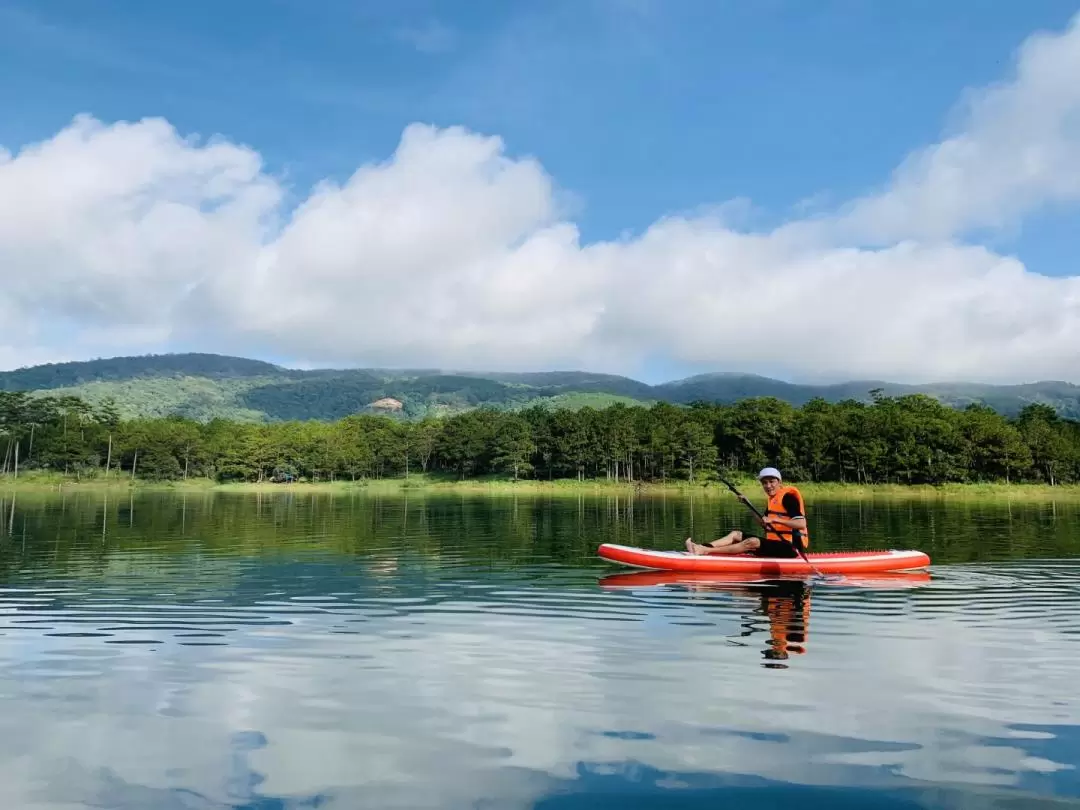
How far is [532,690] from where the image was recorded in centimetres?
1188

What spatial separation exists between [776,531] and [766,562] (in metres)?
1.26

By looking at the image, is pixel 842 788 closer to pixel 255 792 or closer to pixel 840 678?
pixel 840 678

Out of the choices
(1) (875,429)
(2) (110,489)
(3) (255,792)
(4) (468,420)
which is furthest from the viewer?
(4) (468,420)

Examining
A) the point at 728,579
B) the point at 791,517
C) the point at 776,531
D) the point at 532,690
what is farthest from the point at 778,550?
the point at 532,690

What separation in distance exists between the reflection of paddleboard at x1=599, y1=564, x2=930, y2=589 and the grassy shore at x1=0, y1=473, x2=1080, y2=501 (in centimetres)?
7696

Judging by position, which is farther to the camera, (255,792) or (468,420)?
(468,420)

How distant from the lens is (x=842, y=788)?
324 inches

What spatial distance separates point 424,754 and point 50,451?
525 feet

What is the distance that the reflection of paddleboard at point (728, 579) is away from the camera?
75.3ft

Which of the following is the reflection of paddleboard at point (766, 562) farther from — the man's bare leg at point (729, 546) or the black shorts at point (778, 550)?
the black shorts at point (778, 550)

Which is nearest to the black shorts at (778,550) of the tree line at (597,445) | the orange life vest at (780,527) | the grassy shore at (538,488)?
the orange life vest at (780,527)

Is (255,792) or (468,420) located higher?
(468,420)

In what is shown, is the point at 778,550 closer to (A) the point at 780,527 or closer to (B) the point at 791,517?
(A) the point at 780,527

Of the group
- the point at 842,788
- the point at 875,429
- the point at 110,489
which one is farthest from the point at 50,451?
the point at 842,788
